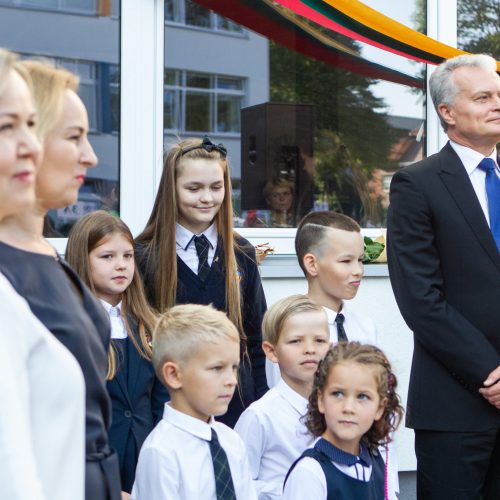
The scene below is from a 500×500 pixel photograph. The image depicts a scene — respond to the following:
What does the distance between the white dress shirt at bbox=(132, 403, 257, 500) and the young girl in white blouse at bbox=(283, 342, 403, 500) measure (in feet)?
0.61

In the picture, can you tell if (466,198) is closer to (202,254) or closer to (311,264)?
(311,264)

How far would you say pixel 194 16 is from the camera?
4730 millimetres

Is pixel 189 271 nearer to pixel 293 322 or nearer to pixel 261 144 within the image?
pixel 293 322

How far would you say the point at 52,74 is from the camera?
1912 mm

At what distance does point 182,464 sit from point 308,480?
1.19ft

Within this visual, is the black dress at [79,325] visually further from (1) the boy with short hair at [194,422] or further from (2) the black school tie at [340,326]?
(2) the black school tie at [340,326]

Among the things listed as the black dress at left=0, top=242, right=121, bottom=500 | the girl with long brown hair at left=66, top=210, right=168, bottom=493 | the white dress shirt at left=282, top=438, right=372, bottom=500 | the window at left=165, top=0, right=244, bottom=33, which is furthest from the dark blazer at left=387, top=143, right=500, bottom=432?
the window at left=165, top=0, right=244, bottom=33

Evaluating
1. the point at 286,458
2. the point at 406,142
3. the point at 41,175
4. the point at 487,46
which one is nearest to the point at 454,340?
the point at 286,458

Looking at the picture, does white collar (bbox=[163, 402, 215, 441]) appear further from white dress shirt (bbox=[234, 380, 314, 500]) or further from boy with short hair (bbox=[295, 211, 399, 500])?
boy with short hair (bbox=[295, 211, 399, 500])

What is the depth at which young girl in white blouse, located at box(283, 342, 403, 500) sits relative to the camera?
2791mm

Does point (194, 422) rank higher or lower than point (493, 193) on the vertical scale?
lower

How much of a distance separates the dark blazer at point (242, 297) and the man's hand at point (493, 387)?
88cm

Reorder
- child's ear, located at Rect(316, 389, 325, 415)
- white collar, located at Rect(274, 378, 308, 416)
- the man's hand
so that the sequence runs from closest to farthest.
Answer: child's ear, located at Rect(316, 389, 325, 415), the man's hand, white collar, located at Rect(274, 378, 308, 416)

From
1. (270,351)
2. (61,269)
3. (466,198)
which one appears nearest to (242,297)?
(270,351)
